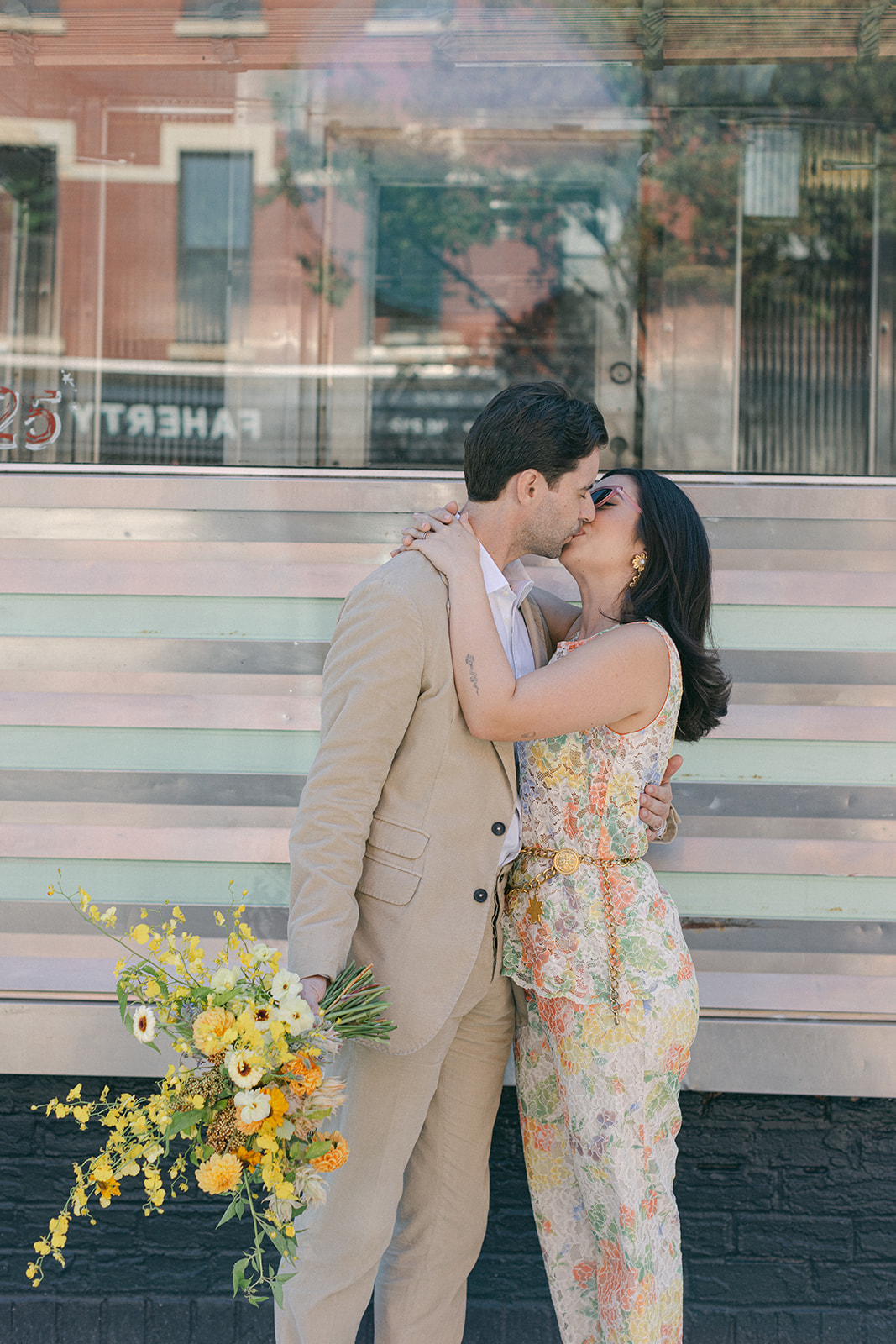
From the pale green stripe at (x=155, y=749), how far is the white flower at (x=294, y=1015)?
1.40 metres

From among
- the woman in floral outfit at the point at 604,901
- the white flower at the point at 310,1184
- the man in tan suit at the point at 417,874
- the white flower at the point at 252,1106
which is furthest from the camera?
the woman in floral outfit at the point at 604,901

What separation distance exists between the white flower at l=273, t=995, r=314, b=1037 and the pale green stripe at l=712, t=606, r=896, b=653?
182 centimetres

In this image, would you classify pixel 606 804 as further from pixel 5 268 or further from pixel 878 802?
pixel 5 268

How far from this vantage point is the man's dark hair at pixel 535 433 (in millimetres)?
2344

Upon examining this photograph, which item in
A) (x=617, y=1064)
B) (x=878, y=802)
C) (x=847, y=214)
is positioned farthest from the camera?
(x=847, y=214)

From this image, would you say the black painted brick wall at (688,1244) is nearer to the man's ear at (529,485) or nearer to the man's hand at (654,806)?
the man's hand at (654,806)

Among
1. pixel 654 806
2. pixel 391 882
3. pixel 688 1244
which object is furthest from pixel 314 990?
pixel 688 1244

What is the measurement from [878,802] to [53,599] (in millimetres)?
2464

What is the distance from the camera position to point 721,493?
10.8 feet

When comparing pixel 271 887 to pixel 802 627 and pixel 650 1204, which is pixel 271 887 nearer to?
pixel 650 1204

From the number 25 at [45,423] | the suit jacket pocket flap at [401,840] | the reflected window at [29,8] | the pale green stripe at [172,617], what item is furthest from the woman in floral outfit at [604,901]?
the reflected window at [29,8]

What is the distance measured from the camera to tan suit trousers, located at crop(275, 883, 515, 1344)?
7.52 ft

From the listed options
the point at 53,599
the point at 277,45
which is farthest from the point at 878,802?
the point at 277,45

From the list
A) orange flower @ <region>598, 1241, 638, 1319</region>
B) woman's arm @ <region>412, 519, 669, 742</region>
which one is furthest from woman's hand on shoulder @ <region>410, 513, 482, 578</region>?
orange flower @ <region>598, 1241, 638, 1319</region>
